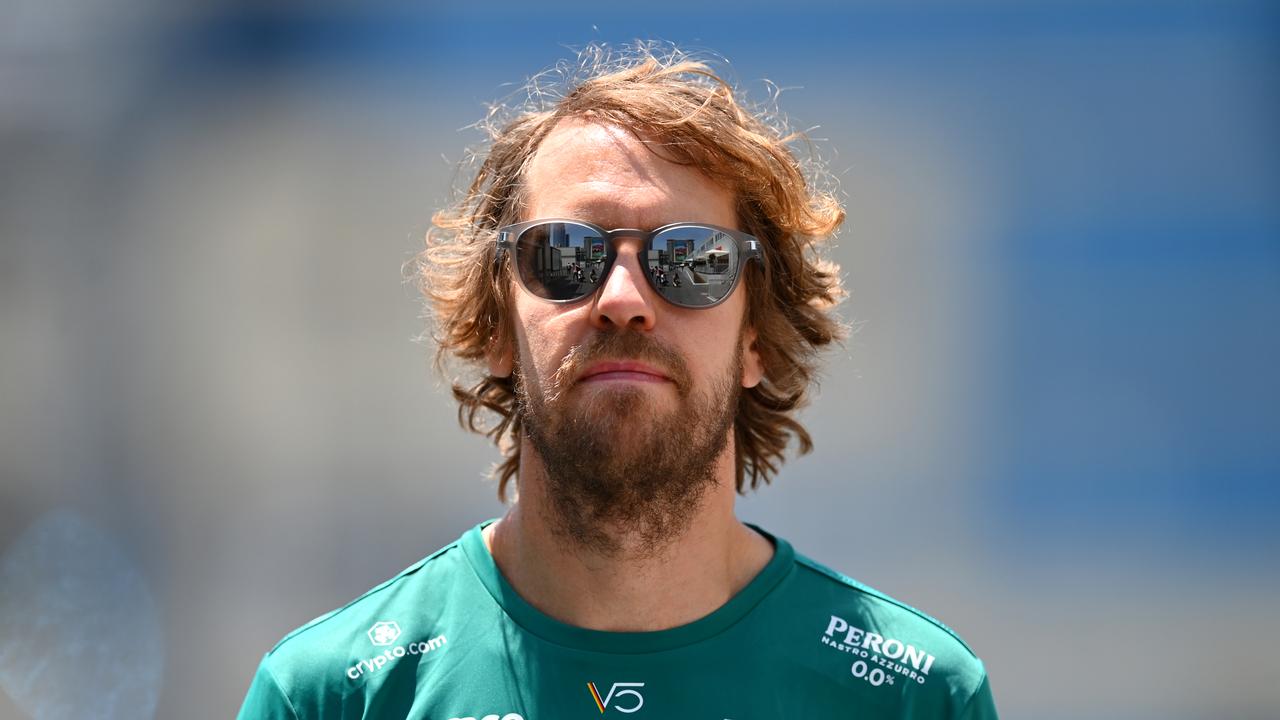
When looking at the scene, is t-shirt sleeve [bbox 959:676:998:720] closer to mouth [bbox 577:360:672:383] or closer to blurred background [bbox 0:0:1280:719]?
mouth [bbox 577:360:672:383]

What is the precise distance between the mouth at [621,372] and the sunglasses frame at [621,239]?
129 millimetres

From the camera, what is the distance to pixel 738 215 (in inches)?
86.4

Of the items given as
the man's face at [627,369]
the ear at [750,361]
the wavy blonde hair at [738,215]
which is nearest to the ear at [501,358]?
the wavy blonde hair at [738,215]

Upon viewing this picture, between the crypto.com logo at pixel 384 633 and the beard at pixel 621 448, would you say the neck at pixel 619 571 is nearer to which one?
the beard at pixel 621 448

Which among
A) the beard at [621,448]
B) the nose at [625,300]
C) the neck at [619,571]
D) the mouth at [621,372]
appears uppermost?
the nose at [625,300]

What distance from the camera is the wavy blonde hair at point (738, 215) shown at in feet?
7.06

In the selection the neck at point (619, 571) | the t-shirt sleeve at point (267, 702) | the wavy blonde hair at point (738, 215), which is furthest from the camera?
the wavy blonde hair at point (738, 215)

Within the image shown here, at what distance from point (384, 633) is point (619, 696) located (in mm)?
419

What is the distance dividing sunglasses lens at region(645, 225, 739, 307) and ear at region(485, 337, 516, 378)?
0.41 meters

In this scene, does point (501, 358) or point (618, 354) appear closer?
point (618, 354)

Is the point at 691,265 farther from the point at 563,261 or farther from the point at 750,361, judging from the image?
the point at 750,361

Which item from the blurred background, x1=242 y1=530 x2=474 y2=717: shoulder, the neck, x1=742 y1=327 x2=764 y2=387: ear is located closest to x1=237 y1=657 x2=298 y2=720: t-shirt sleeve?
x1=242 y1=530 x2=474 y2=717: shoulder

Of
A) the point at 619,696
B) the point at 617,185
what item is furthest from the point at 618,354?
the point at 619,696

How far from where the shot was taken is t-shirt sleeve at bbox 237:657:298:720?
186cm
